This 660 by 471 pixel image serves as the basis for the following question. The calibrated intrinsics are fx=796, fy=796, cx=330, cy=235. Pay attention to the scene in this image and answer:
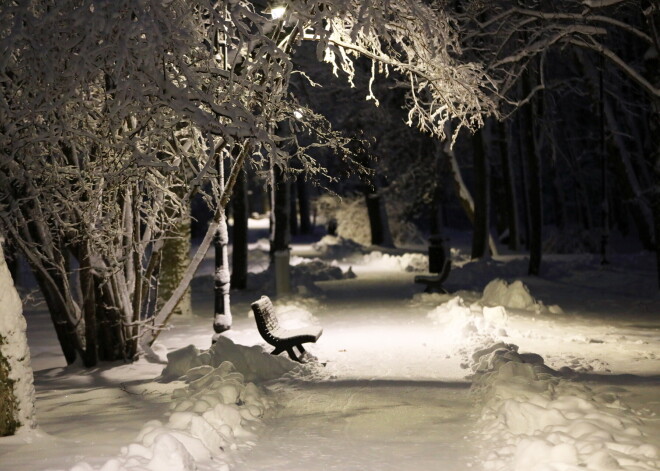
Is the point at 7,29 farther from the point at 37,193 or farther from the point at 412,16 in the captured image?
the point at 412,16

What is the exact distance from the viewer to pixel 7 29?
8.31 meters

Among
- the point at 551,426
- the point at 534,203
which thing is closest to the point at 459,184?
the point at 534,203

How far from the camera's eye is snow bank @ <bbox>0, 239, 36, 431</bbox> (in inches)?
259

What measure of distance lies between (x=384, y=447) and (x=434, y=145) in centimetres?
2331

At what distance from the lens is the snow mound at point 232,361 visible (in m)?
10.1

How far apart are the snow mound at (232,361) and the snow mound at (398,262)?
54.5 feet

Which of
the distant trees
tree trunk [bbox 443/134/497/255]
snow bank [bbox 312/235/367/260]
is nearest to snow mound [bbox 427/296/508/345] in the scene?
the distant trees

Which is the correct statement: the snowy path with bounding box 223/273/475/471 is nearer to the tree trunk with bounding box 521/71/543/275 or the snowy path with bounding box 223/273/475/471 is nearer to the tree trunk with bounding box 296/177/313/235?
the tree trunk with bounding box 521/71/543/275

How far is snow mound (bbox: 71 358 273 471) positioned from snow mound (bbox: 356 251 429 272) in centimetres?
1818

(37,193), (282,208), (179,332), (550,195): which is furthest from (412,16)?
(550,195)

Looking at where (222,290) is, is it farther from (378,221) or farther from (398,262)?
(378,221)

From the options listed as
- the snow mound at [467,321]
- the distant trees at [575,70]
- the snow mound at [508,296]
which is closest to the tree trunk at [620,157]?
the distant trees at [575,70]

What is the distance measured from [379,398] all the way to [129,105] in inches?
162

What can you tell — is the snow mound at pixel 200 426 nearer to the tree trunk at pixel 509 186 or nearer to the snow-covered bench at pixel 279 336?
the snow-covered bench at pixel 279 336
